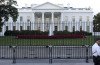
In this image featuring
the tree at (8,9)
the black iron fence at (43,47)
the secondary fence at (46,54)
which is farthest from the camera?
the tree at (8,9)

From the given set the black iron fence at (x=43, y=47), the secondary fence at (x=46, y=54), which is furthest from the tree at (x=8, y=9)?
the secondary fence at (x=46, y=54)

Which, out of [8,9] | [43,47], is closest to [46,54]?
[43,47]

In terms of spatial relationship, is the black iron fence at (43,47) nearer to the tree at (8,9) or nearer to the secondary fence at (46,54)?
the secondary fence at (46,54)

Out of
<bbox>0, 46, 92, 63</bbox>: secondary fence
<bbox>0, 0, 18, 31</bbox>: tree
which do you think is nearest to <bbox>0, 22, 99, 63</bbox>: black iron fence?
<bbox>0, 46, 92, 63</bbox>: secondary fence

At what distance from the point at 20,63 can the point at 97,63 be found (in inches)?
221

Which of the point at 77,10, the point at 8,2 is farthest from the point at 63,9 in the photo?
the point at 8,2

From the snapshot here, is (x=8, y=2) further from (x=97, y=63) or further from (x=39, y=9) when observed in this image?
(x=39, y=9)

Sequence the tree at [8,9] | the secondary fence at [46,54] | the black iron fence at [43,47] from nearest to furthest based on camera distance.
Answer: the secondary fence at [46,54] → the black iron fence at [43,47] → the tree at [8,9]

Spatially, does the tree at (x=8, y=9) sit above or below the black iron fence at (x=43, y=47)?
above

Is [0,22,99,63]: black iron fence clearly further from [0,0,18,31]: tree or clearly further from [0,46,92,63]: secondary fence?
[0,0,18,31]: tree

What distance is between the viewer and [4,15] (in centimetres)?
5672

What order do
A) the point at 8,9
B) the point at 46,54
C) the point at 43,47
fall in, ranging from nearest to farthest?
1. the point at 46,54
2. the point at 43,47
3. the point at 8,9

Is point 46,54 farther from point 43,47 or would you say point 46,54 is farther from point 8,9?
point 8,9

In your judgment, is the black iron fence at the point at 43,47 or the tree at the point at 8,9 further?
the tree at the point at 8,9
